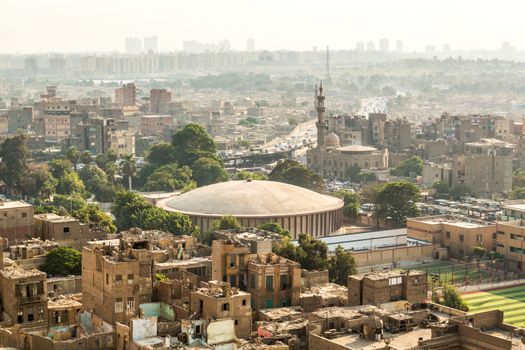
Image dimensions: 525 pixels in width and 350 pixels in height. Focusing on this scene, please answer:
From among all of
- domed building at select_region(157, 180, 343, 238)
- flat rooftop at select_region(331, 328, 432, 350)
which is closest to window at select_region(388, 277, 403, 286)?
flat rooftop at select_region(331, 328, 432, 350)

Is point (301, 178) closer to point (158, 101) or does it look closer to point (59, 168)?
point (59, 168)

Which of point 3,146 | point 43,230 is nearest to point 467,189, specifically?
point 3,146

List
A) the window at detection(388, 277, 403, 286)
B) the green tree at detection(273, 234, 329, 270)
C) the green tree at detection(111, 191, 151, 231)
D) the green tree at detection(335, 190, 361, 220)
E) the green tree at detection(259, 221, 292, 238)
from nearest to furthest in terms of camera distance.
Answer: the window at detection(388, 277, 403, 286) → the green tree at detection(273, 234, 329, 270) → the green tree at detection(259, 221, 292, 238) → the green tree at detection(111, 191, 151, 231) → the green tree at detection(335, 190, 361, 220)

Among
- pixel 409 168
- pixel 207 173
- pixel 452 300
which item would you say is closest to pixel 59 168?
pixel 207 173

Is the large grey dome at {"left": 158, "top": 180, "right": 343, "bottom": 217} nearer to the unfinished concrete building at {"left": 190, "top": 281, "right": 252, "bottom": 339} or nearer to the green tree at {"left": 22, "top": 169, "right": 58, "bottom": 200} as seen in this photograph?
the green tree at {"left": 22, "top": 169, "right": 58, "bottom": 200}

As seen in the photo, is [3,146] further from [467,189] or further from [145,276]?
[145,276]
